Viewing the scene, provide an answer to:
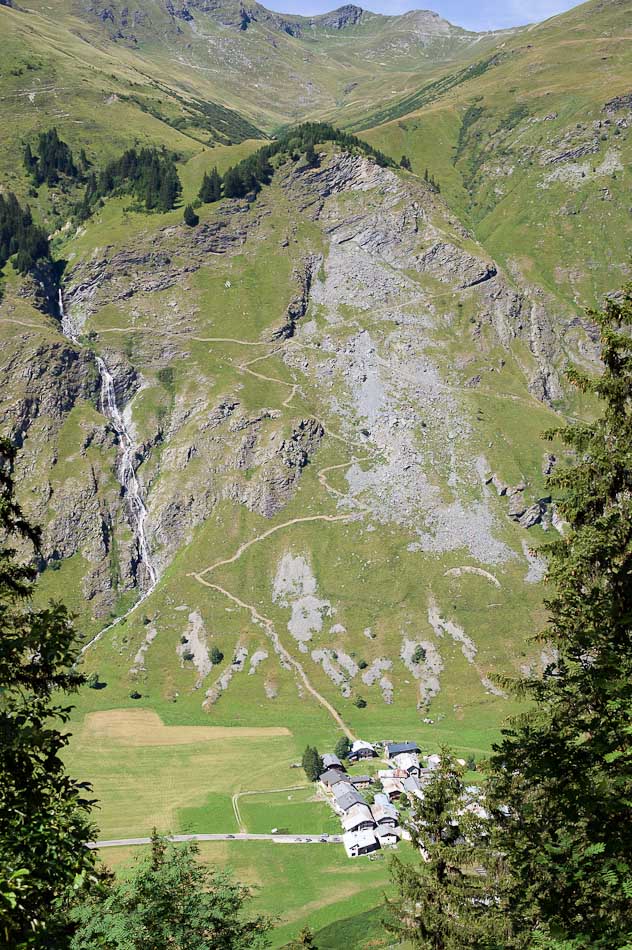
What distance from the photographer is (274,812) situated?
82375 millimetres

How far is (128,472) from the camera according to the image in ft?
485

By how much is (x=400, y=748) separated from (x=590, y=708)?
280 ft

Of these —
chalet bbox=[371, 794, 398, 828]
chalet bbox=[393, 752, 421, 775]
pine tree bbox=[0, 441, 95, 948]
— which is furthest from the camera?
chalet bbox=[393, 752, 421, 775]

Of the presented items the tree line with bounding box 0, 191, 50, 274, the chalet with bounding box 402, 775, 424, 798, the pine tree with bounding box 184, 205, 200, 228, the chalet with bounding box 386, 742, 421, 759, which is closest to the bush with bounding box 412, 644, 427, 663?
the chalet with bounding box 386, 742, 421, 759

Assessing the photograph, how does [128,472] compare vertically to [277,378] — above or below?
below

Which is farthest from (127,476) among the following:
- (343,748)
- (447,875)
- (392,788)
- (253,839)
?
(447,875)

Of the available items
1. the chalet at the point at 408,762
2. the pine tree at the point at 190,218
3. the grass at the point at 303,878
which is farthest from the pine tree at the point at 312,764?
the pine tree at the point at 190,218

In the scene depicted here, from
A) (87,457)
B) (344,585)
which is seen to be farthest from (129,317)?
(344,585)

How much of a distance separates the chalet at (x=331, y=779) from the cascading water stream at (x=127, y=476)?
56.8m

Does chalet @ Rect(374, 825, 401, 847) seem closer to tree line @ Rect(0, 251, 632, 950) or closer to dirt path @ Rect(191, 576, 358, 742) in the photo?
dirt path @ Rect(191, 576, 358, 742)

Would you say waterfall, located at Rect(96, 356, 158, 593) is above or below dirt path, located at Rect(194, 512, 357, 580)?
above

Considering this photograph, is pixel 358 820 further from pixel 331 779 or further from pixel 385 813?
pixel 331 779

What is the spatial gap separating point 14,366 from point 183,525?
56.0 m

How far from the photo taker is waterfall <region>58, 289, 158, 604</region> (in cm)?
13812
